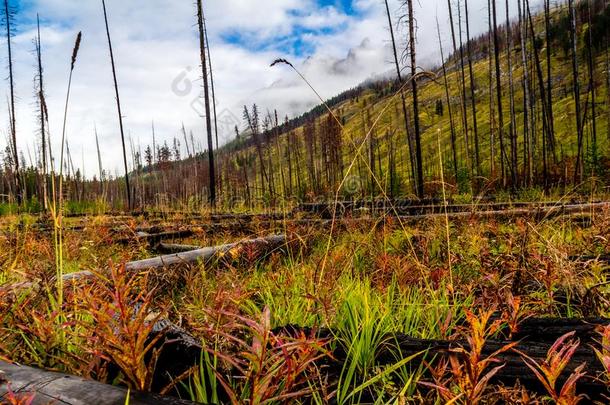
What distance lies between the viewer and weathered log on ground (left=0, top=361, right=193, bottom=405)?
35.7 inches

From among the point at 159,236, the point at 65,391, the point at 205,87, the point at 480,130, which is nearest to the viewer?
the point at 65,391

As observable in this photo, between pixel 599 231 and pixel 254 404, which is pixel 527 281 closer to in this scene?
pixel 599 231

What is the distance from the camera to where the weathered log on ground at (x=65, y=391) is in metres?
0.91

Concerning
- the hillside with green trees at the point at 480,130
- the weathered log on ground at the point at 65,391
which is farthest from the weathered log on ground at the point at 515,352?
the hillside with green trees at the point at 480,130

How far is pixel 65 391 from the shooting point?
951mm

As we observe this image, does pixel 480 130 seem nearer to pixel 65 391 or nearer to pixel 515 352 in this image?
pixel 515 352

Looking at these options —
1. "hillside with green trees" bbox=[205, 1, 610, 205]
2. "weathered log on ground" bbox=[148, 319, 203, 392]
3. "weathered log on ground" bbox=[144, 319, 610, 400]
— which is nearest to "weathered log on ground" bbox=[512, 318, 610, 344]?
"weathered log on ground" bbox=[144, 319, 610, 400]

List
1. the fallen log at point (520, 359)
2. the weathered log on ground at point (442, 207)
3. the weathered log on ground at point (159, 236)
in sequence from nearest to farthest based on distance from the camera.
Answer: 1. the fallen log at point (520, 359)
2. the weathered log on ground at point (442, 207)
3. the weathered log on ground at point (159, 236)

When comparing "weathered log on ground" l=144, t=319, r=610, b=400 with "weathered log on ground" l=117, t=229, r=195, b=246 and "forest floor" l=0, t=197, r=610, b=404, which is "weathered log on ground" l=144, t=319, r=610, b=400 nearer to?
"forest floor" l=0, t=197, r=610, b=404

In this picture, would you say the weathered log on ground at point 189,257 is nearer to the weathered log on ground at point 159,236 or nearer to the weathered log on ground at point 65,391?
the weathered log on ground at point 65,391

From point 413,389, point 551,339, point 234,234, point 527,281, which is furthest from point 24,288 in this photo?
point 234,234

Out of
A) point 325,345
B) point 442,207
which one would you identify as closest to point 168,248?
point 325,345

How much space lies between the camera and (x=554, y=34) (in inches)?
2527

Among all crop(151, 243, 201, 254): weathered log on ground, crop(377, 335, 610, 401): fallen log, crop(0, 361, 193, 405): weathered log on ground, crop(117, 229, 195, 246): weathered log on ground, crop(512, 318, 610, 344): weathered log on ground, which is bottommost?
crop(377, 335, 610, 401): fallen log
